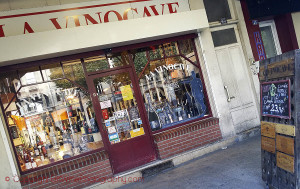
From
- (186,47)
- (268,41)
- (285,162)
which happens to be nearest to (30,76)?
(186,47)

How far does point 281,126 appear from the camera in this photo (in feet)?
9.32

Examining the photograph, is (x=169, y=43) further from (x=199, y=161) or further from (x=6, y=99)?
(x=6, y=99)

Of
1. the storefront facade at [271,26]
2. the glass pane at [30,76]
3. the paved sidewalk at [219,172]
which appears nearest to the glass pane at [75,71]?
the glass pane at [30,76]

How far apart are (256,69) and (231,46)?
95cm

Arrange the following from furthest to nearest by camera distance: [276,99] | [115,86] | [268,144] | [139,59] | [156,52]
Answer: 1. [156,52]
2. [139,59]
3. [115,86]
4. [268,144]
5. [276,99]

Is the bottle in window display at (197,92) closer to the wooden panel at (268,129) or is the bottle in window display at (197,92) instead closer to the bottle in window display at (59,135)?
the wooden panel at (268,129)

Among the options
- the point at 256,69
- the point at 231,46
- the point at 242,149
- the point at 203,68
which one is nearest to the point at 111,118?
the point at 203,68

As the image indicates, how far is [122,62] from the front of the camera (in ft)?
17.5

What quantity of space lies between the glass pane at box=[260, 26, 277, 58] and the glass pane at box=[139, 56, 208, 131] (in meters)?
2.71

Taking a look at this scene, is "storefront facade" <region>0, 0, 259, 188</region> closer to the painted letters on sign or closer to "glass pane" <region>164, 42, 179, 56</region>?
"glass pane" <region>164, 42, 179, 56</region>

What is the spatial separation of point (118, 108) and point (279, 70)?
347 cm

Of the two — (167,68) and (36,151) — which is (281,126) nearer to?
(167,68)

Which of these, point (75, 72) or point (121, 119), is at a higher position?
point (75, 72)

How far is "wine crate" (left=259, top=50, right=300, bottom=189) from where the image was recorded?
2633 mm
